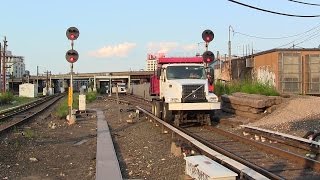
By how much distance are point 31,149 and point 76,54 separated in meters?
9.72

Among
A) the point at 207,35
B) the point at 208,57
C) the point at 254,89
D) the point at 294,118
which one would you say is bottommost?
the point at 294,118

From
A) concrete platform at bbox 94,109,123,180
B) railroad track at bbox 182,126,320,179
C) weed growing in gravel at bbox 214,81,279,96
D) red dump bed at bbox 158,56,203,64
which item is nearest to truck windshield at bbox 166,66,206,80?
red dump bed at bbox 158,56,203,64

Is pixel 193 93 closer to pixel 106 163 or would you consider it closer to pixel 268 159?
pixel 268 159

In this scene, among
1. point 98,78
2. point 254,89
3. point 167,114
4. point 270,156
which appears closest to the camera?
point 270,156

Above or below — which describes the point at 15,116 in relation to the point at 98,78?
below

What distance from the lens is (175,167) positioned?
10914 millimetres

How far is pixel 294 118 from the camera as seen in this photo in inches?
778

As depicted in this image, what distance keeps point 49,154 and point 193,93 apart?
8338 millimetres

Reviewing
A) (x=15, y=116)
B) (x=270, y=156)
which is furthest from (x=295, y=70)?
(x=270, y=156)

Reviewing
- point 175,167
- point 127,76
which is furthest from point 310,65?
point 127,76

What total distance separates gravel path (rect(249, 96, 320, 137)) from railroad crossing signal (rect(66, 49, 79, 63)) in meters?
9.31

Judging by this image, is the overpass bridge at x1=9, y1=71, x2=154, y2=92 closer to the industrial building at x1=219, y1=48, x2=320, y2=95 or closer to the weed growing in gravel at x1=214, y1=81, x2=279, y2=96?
the industrial building at x1=219, y1=48, x2=320, y2=95

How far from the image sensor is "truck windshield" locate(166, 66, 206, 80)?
838 inches

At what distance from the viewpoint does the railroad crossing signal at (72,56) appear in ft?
78.0
